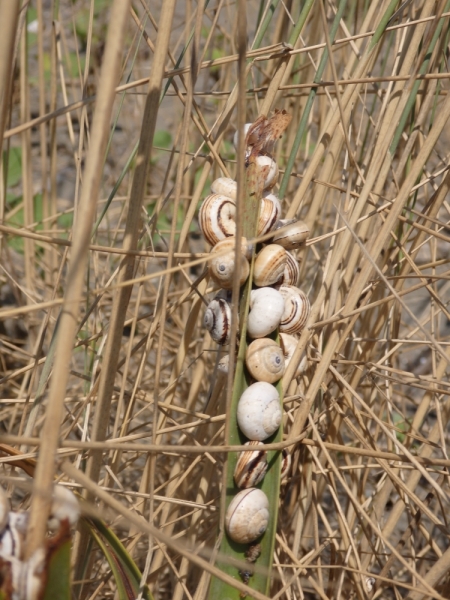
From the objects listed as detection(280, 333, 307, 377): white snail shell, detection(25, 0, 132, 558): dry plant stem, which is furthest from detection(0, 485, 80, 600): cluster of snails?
detection(280, 333, 307, 377): white snail shell

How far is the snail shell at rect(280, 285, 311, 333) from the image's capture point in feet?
2.11

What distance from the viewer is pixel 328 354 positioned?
72 cm

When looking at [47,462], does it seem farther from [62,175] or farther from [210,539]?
[62,175]

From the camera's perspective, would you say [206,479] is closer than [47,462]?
No

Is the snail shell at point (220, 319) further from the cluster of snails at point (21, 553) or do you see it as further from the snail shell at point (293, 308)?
the cluster of snails at point (21, 553)

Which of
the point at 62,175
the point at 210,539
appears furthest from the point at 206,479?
the point at 62,175

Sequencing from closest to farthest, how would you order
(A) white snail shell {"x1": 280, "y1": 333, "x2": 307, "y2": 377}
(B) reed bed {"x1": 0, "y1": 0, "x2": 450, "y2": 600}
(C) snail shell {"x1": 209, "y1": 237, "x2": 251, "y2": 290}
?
(B) reed bed {"x1": 0, "y1": 0, "x2": 450, "y2": 600} → (C) snail shell {"x1": 209, "y1": 237, "x2": 251, "y2": 290} → (A) white snail shell {"x1": 280, "y1": 333, "x2": 307, "y2": 377}

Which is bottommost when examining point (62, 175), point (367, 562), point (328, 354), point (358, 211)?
point (367, 562)

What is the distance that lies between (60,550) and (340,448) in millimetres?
329

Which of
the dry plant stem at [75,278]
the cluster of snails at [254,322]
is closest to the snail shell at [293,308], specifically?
the cluster of snails at [254,322]

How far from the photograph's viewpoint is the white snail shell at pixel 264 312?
0.60 meters

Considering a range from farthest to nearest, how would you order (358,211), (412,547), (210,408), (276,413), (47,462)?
(412,547)
(210,408)
(358,211)
(276,413)
(47,462)

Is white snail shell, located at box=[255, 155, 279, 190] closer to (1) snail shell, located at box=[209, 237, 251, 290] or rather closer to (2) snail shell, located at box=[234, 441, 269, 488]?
(1) snail shell, located at box=[209, 237, 251, 290]

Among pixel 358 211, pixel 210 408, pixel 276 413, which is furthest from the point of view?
pixel 210 408
